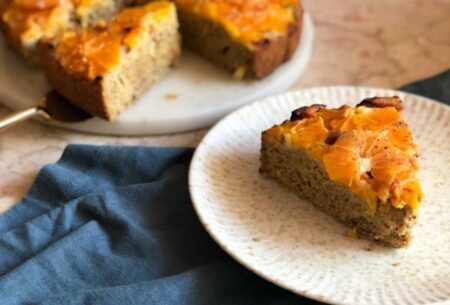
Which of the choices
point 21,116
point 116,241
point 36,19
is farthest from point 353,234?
point 36,19

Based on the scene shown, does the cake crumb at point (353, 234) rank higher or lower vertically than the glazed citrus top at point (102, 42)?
lower

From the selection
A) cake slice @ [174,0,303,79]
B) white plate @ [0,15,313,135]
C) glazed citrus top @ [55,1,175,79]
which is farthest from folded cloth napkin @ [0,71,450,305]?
cake slice @ [174,0,303,79]

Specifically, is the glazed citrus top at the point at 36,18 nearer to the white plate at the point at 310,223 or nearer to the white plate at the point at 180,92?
the white plate at the point at 180,92

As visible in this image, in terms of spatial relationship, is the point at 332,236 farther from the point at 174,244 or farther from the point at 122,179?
the point at 122,179

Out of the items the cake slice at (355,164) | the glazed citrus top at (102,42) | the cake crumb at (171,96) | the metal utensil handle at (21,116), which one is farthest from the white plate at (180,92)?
the cake slice at (355,164)

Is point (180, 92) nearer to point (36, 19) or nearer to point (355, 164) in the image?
point (36, 19)

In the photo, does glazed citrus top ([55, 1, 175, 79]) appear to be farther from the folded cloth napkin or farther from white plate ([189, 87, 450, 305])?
white plate ([189, 87, 450, 305])
